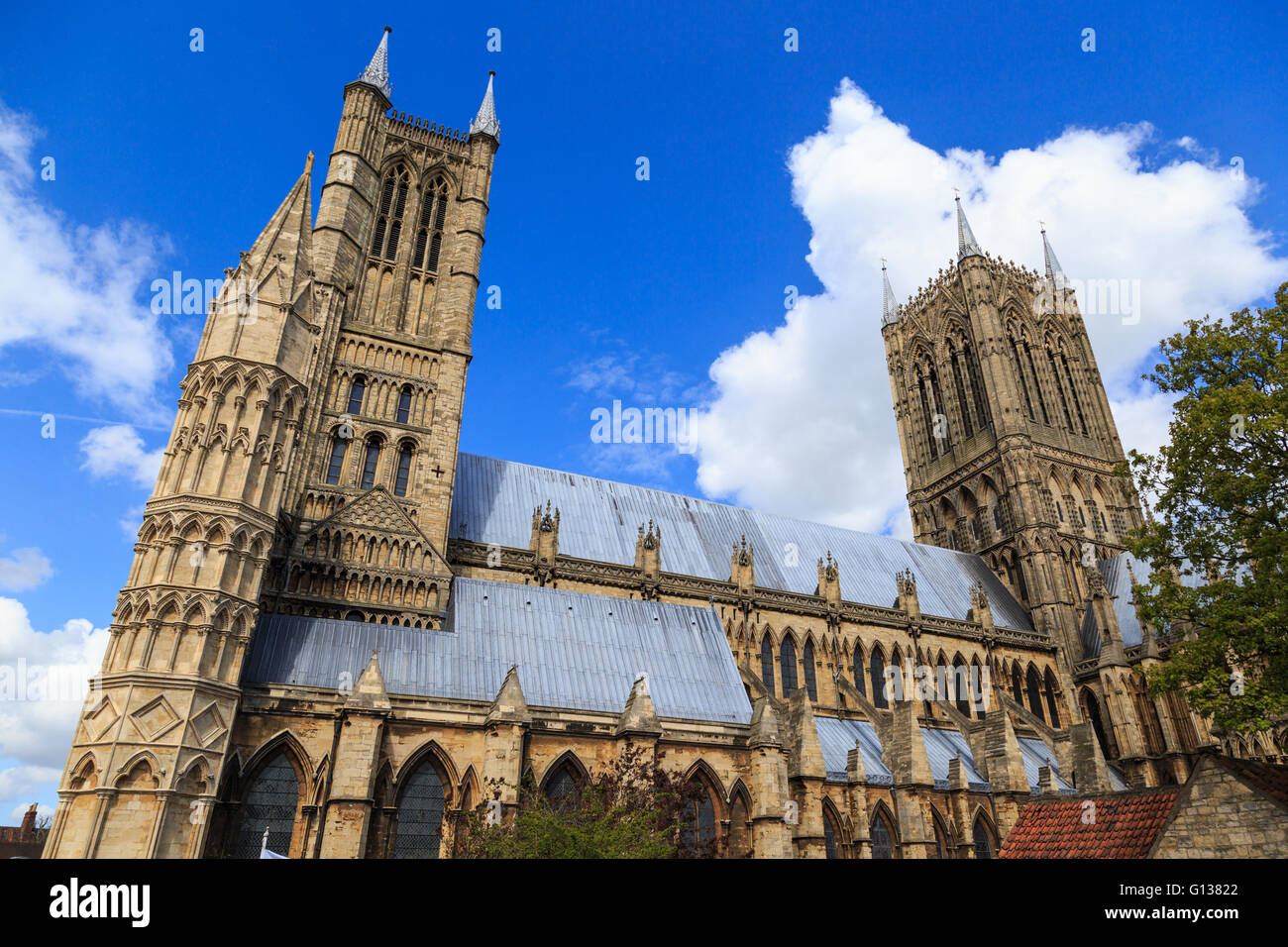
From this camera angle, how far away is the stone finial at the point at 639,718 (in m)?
20.3

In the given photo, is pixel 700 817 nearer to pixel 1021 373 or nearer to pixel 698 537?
pixel 698 537

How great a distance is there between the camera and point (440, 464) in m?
28.4

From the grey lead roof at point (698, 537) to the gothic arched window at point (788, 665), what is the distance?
3100 mm

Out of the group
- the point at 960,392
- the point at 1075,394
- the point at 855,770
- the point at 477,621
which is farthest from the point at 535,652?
the point at 1075,394

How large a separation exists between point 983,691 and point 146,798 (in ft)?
115

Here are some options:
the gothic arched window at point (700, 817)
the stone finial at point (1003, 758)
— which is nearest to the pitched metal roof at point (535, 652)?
the gothic arched window at point (700, 817)

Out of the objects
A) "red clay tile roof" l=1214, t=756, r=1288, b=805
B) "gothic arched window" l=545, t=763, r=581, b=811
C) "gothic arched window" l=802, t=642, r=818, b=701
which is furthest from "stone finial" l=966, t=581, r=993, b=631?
"gothic arched window" l=545, t=763, r=581, b=811

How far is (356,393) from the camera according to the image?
29.1m

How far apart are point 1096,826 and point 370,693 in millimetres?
15903

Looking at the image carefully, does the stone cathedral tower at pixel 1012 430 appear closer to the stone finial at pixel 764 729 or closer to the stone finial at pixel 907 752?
the stone finial at pixel 907 752

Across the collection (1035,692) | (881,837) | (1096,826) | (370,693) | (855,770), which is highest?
(1035,692)

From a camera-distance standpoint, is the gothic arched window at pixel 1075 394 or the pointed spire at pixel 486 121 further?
the gothic arched window at pixel 1075 394

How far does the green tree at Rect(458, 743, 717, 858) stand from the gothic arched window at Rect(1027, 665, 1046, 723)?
2643 cm
